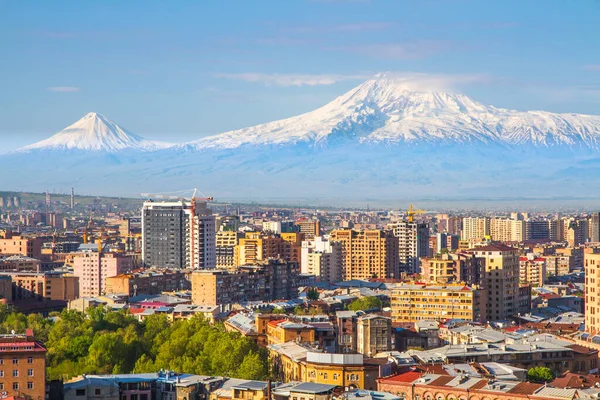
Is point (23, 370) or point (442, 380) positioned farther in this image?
point (23, 370)

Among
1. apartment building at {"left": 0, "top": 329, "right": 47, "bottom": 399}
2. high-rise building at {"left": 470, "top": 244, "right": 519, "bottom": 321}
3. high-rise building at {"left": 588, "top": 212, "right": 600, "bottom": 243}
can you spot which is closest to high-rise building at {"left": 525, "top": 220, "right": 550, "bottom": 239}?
high-rise building at {"left": 588, "top": 212, "right": 600, "bottom": 243}

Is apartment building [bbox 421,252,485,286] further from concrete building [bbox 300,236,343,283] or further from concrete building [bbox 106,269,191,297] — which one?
concrete building [bbox 300,236,343,283]

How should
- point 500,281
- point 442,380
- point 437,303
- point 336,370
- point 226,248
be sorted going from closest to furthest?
point 442,380 < point 336,370 < point 437,303 < point 500,281 < point 226,248

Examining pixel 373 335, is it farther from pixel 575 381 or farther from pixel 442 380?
pixel 442 380

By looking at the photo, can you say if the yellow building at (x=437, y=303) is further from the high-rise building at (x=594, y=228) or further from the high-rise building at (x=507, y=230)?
the high-rise building at (x=507, y=230)

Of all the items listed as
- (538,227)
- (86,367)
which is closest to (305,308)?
(86,367)

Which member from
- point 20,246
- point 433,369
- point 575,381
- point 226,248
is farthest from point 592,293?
point 20,246

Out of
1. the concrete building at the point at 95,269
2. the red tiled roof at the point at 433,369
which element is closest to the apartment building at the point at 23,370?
the red tiled roof at the point at 433,369
